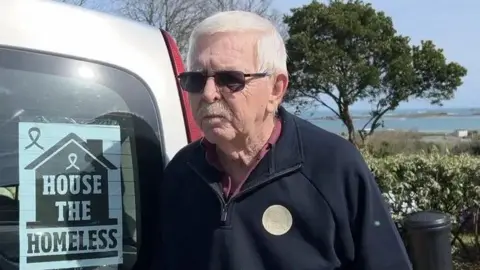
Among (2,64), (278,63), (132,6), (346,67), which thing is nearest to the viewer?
(2,64)

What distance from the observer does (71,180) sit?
180 centimetres

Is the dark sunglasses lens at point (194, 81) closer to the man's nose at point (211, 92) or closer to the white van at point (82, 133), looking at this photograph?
the man's nose at point (211, 92)

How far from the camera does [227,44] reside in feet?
5.85

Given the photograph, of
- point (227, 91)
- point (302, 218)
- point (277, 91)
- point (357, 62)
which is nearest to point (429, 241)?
point (302, 218)

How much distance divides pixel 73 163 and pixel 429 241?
105 centimetres

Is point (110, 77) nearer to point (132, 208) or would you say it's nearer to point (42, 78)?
point (42, 78)

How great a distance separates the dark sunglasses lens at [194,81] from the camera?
179 centimetres

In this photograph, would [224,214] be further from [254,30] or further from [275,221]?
[254,30]

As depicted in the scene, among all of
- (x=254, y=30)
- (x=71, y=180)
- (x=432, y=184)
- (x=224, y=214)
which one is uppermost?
(x=254, y=30)

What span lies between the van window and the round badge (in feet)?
1.09

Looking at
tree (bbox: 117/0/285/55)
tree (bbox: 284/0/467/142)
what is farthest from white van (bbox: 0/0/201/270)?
tree (bbox: 284/0/467/142)

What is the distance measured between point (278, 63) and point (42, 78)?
58cm

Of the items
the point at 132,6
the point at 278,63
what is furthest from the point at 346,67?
the point at 278,63

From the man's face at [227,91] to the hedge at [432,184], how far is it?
233 inches
